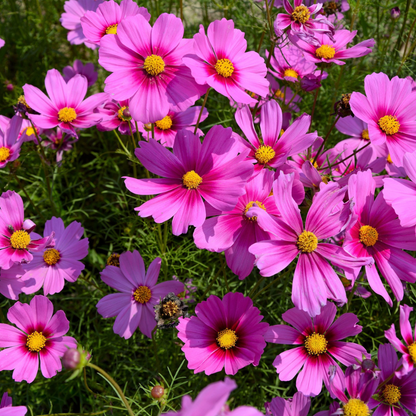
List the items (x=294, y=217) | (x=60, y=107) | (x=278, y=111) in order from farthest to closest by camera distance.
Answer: (x=60, y=107) → (x=278, y=111) → (x=294, y=217)

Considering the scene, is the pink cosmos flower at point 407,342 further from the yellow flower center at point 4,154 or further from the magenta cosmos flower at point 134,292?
the yellow flower center at point 4,154

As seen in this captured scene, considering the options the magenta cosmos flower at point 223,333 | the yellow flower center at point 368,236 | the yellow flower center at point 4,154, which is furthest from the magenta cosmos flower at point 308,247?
the yellow flower center at point 4,154

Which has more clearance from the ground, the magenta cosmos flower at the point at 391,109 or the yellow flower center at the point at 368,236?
the magenta cosmos flower at the point at 391,109

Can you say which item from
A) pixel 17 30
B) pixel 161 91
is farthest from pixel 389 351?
pixel 17 30

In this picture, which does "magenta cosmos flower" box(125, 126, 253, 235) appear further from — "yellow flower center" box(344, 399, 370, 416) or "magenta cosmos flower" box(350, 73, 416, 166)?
"yellow flower center" box(344, 399, 370, 416)

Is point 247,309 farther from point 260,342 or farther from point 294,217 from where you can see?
point 294,217

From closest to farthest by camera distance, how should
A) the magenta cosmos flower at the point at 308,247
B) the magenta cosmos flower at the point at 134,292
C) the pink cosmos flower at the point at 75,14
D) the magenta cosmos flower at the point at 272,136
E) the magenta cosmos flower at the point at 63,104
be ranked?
the magenta cosmos flower at the point at 308,247
the magenta cosmos flower at the point at 272,136
the magenta cosmos flower at the point at 134,292
the magenta cosmos flower at the point at 63,104
the pink cosmos flower at the point at 75,14
